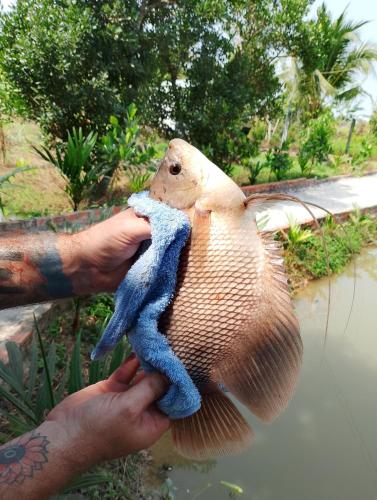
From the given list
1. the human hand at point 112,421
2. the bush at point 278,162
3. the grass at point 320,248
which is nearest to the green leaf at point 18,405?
the human hand at point 112,421

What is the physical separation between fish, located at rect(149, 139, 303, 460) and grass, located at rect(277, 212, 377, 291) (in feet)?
10.5

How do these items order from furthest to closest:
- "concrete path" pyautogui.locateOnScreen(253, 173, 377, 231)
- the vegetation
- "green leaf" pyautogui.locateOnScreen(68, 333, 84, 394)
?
"concrete path" pyautogui.locateOnScreen(253, 173, 377, 231) < the vegetation < "green leaf" pyautogui.locateOnScreen(68, 333, 84, 394)

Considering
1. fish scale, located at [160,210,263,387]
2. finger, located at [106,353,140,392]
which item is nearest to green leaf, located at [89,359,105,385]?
finger, located at [106,353,140,392]

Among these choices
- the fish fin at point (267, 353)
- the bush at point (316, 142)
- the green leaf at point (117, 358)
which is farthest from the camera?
the bush at point (316, 142)

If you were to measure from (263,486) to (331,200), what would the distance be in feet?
18.0

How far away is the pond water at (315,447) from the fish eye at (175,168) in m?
2.02

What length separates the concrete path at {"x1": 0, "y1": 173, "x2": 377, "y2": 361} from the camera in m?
2.41

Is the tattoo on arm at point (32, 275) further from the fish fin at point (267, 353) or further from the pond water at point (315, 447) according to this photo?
the pond water at point (315, 447)

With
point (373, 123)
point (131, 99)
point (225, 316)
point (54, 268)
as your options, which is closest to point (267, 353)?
point (225, 316)

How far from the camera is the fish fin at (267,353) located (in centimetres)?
85

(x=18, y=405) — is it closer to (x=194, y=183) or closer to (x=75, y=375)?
(x=75, y=375)

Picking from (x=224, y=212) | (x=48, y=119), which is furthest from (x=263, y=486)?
(x=48, y=119)

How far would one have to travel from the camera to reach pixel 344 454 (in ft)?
8.48

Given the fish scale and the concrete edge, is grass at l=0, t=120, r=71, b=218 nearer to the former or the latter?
the concrete edge
